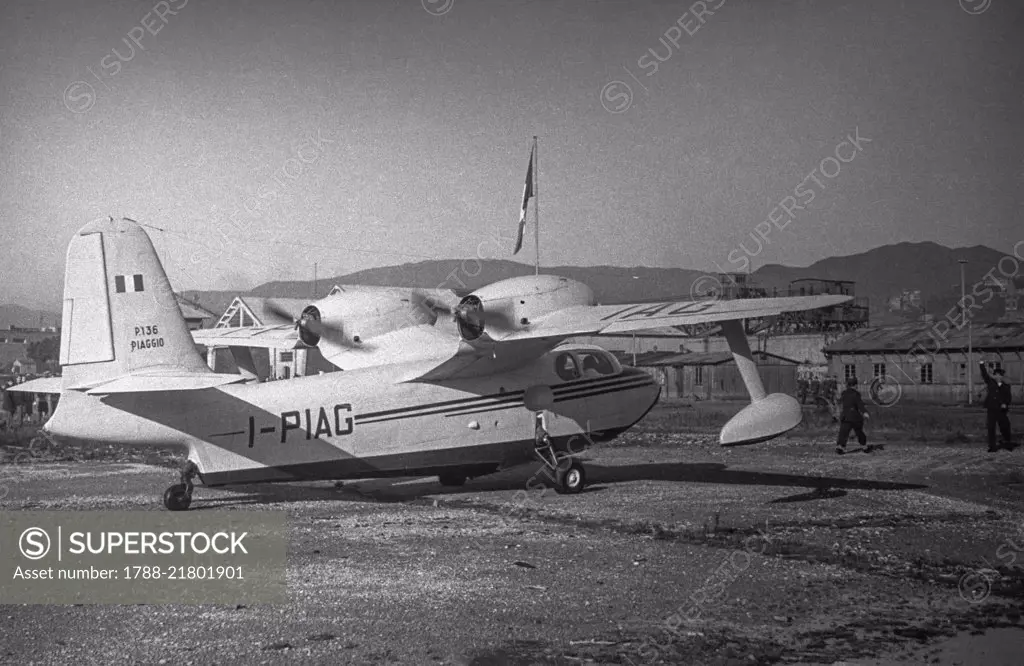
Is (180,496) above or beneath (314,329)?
beneath

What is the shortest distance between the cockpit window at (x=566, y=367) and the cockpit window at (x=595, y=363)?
0.68 feet

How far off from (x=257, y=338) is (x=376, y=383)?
4658 mm

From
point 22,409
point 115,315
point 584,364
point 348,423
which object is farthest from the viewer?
point 22,409

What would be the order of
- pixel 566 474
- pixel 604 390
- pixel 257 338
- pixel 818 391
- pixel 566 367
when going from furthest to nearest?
pixel 818 391 < pixel 257 338 < pixel 604 390 < pixel 566 367 < pixel 566 474

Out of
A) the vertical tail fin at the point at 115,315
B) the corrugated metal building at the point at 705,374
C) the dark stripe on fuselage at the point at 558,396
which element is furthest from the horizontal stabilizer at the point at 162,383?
the corrugated metal building at the point at 705,374

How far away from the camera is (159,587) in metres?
8.76

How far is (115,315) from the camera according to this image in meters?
13.0

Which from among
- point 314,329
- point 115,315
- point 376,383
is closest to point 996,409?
point 376,383

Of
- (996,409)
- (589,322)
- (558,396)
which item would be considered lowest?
(996,409)

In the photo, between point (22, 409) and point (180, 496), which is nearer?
point (180, 496)

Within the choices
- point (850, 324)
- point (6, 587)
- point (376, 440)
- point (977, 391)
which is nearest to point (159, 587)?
point (6, 587)

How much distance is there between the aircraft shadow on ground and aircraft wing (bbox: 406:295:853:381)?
2383 mm

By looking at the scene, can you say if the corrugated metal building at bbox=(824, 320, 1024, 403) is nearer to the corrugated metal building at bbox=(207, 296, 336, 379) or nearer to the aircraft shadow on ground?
the corrugated metal building at bbox=(207, 296, 336, 379)

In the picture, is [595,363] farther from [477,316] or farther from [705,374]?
[705,374]
